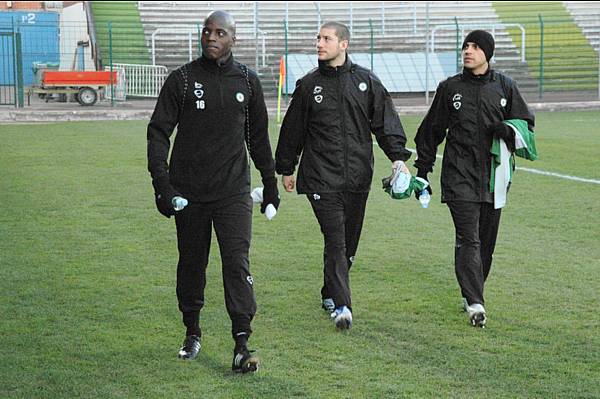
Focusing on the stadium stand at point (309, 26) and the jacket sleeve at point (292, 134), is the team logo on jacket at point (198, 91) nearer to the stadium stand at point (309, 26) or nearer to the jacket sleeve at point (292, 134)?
the jacket sleeve at point (292, 134)

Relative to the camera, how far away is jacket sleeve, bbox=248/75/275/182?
6668mm

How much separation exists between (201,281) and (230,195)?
1.86 feet

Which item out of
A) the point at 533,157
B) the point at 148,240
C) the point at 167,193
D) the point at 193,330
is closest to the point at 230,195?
the point at 167,193

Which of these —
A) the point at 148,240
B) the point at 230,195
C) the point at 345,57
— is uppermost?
the point at 345,57

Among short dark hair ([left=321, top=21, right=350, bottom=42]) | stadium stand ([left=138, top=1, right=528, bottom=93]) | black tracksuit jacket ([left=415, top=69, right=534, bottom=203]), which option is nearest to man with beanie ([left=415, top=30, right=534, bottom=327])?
black tracksuit jacket ([left=415, top=69, right=534, bottom=203])

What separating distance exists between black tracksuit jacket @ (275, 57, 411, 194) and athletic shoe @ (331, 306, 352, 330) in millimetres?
770

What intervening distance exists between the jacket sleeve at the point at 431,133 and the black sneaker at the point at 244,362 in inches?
82.7

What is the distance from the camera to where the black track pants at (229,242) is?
6.57 meters

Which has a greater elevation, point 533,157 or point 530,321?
point 533,157

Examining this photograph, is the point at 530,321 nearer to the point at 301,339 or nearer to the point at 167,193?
the point at 301,339

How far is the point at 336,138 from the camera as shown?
25.0ft

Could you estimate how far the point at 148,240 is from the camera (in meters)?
11.1

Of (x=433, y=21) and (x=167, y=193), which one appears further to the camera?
(x=433, y=21)

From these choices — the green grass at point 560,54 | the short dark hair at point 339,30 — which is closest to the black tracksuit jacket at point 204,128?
the short dark hair at point 339,30
